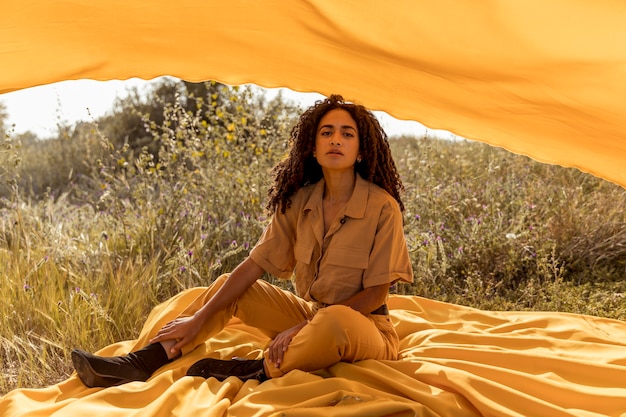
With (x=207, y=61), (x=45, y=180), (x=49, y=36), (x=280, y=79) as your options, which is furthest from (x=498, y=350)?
(x=45, y=180)

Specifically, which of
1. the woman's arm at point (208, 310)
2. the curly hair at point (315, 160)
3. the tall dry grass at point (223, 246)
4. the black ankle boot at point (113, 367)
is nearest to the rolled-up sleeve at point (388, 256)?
the curly hair at point (315, 160)

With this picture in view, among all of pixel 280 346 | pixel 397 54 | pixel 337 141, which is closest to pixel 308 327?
pixel 280 346

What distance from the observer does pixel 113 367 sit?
3098 mm

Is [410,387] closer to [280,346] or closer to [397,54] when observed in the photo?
[280,346]

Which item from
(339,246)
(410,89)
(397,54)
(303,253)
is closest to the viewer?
(397,54)

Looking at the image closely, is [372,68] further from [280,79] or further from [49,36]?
[49,36]

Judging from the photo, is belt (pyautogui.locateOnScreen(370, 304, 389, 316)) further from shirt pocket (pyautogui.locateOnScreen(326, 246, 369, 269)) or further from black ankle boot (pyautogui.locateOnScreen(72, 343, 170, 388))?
black ankle boot (pyautogui.locateOnScreen(72, 343, 170, 388))

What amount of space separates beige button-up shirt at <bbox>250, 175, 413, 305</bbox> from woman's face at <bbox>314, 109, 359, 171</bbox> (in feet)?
0.40

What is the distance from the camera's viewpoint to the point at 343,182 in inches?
132

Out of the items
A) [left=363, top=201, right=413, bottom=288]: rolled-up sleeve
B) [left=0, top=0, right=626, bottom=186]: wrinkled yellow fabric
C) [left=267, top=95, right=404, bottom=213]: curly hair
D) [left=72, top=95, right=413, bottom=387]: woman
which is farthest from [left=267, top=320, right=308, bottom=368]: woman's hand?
[left=0, top=0, right=626, bottom=186]: wrinkled yellow fabric

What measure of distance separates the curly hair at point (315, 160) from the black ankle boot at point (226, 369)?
0.69 meters

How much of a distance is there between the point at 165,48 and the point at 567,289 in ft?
9.81

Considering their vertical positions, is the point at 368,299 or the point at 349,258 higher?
A: the point at 349,258

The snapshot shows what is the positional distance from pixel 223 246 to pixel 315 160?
200cm
